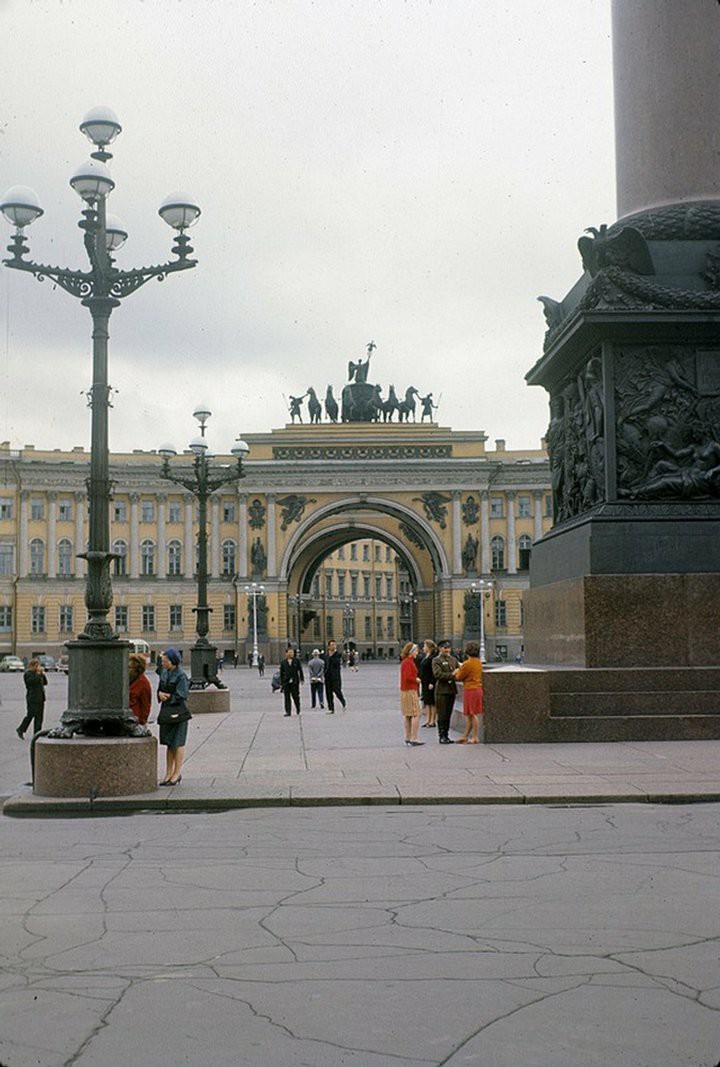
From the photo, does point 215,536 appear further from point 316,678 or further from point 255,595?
point 316,678

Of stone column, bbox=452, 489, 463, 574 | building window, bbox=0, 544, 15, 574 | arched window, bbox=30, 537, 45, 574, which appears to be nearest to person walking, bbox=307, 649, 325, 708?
stone column, bbox=452, 489, 463, 574

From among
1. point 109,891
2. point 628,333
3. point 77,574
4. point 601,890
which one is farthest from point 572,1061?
point 77,574

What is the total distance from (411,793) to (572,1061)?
24.4 ft

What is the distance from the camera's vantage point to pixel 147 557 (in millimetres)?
99188

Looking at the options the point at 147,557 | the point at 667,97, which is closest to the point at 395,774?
the point at 667,97

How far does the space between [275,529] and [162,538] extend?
9.16m

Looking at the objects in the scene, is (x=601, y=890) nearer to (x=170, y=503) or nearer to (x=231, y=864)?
(x=231, y=864)

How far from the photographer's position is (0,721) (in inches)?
1077

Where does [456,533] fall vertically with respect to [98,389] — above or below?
above

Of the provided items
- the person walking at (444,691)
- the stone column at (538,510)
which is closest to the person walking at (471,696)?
the person walking at (444,691)

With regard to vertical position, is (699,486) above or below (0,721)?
above

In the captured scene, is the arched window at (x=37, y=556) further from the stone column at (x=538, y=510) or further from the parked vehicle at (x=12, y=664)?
the stone column at (x=538, y=510)

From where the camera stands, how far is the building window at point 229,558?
324ft

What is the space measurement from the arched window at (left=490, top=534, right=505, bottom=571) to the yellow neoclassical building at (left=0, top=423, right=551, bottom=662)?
0.11 meters
